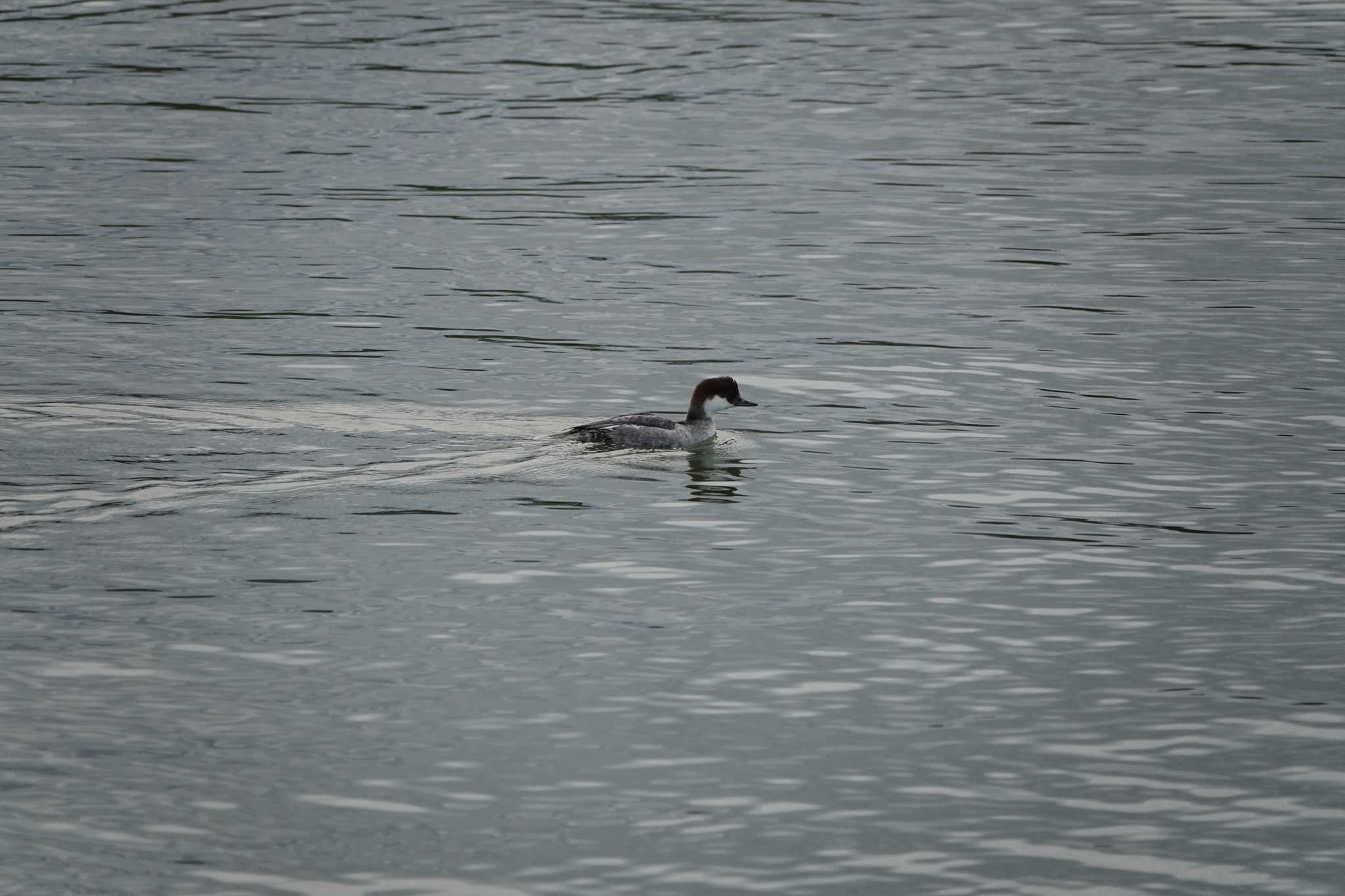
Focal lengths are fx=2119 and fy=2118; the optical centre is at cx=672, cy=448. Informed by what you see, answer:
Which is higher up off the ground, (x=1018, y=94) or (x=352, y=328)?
(x=1018, y=94)

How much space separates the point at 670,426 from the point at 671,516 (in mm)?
2275

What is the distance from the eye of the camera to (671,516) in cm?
1862

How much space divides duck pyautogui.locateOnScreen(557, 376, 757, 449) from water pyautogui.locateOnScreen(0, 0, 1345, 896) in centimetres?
22

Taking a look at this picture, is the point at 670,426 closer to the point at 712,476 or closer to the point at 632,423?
the point at 632,423

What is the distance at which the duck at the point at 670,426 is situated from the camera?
20.3 m

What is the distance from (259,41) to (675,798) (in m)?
45.0

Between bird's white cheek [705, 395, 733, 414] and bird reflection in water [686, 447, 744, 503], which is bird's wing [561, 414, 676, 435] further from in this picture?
bird's white cheek [705, 395, 733, 414]

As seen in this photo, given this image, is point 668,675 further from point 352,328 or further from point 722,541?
point 352,328

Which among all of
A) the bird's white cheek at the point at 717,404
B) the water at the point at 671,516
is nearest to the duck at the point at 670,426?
the bird's white cheek at the point at 717,404

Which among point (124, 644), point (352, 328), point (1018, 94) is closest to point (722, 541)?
point (124, 644)

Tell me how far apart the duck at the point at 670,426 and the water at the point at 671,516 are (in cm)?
22

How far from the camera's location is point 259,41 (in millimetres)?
54250

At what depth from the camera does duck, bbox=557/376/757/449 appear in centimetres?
2034

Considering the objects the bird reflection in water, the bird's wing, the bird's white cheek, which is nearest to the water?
the bird reflection in water
